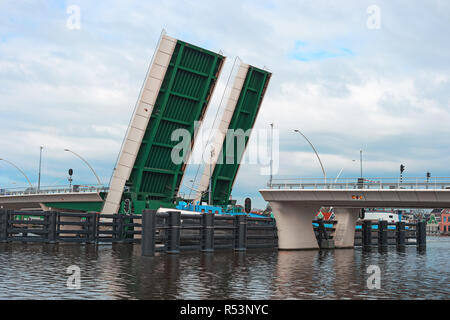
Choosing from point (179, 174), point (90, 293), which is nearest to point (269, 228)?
point (179, 174)

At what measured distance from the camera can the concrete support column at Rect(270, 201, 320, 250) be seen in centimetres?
3846

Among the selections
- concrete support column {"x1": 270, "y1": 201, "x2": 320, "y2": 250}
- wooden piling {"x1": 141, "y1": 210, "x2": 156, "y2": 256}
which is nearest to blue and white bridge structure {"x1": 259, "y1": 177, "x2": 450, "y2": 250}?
concrete support column {"x1": 270, "y1": 201, "x2": 320, "y2": 250}

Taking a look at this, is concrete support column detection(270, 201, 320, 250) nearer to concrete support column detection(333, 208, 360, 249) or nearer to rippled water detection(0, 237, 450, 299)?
concrete support column detection(333, 208, 360, 249)

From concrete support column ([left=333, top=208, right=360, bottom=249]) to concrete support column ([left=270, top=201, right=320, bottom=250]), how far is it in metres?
3.41

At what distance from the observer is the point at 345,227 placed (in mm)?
43812

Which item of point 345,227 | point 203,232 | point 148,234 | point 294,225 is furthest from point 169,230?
point 345,227

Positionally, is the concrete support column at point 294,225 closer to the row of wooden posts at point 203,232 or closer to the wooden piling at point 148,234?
the row of wooden posts at point 203,232

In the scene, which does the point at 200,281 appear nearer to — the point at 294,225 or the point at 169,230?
the point at 169,230

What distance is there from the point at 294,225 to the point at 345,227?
21.0 ft

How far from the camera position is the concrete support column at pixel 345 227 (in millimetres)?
43469

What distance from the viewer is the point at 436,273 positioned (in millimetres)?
20453

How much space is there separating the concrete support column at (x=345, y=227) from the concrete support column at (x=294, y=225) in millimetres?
3410
